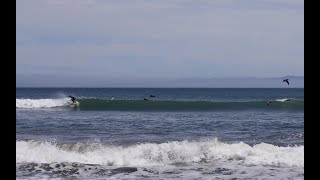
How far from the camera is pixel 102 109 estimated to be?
32.5 metres

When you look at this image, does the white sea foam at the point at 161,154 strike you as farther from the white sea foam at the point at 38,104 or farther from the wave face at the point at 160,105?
the white sea foam at the point at 38,104

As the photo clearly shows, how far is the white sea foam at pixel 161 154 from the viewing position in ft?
Answer: 39.3

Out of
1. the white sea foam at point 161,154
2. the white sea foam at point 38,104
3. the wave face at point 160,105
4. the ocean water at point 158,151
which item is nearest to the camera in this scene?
the ocean water at point 158,151

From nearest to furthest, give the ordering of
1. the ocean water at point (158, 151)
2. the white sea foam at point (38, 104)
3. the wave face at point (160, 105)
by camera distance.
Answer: the ocean water at point (158, 151), the wave face at point (160, 105), the white sea foam at point (38, 104)

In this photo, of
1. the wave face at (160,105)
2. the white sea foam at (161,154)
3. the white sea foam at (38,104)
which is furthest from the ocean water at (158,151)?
the white sea foam at (38,104)

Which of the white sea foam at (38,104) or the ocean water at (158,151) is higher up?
the white sea foam at (38,104)

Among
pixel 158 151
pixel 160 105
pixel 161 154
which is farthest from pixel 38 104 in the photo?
pixel 161 154

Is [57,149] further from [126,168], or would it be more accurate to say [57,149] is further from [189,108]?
[189,108]

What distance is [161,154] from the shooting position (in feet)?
41.7

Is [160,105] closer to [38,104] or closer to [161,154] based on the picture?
[38,104]

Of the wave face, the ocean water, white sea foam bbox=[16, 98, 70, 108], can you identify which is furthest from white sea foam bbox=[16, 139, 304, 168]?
white sea foam bbox=[16, 98, 70, 108]

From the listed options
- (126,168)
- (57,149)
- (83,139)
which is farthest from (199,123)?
(126,168)

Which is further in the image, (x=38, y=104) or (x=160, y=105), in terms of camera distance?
(x=38, y=104)
